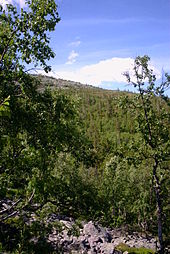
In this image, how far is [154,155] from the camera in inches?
650

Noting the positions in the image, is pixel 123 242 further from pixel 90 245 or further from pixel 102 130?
pixel 102 130

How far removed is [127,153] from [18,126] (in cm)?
1163

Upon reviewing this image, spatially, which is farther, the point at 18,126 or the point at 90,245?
the point at 90,245

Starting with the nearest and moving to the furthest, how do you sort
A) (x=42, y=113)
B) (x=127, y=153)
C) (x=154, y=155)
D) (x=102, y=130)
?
(x=42, y=113), (x=154, y=155), (x=127, y=153), (x=102, y=130)

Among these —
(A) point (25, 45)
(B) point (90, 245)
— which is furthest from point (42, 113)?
(B) point (90, 245)

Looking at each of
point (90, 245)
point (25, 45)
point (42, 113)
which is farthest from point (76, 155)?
point (90, 245)

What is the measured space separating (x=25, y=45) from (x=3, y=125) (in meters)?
2.16

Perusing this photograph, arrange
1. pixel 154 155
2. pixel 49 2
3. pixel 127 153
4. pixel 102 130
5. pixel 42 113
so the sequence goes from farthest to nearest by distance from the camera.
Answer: pixel 102 130 < pixel 127 153 < pixel 154 155 < pixel 42 113 < pixel 49 2

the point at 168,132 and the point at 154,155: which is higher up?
the point at 168,132

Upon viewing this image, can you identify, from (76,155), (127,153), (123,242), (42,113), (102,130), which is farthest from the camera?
(102,130)

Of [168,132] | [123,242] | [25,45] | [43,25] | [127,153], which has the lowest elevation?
[123,242]

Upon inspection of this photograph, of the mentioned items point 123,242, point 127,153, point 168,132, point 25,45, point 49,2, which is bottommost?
point 123,242

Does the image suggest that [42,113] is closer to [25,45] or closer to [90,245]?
[25,45]

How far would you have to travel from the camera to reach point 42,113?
23.0 feet
